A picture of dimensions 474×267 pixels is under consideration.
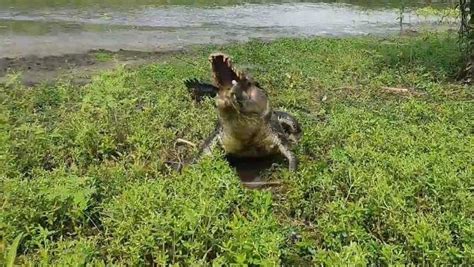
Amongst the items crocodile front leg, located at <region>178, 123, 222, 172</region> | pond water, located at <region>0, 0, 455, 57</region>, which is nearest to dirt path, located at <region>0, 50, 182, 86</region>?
pond water, located at <region>0, 0, 455, 57</region>

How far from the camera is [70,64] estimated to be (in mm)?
9883

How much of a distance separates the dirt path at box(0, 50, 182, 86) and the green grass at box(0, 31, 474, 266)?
174 centimetres

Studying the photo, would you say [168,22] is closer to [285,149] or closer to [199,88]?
[199,88]

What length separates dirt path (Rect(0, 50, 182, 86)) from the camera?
8.85 metres

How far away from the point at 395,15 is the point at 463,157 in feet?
53.3

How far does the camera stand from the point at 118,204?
370 centimetres

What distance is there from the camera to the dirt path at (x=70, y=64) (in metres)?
8.85

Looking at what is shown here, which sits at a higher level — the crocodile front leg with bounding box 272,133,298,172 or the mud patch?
the crocodile front leg with bounding box 272,133,298,172

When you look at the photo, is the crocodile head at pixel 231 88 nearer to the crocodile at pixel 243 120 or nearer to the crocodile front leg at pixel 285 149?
the crocodile at pixel 243 120

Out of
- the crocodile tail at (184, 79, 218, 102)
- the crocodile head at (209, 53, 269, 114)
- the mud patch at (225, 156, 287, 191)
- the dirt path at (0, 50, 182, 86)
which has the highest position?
the crocodile head at (209, 53, 269, 114)

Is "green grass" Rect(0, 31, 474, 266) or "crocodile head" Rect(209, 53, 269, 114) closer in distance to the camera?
"green grass" Rect(0, 31, 474, 266)

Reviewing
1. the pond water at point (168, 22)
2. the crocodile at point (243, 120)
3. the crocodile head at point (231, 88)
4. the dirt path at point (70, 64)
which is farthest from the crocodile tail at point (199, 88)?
the pond water at point (168, 22)

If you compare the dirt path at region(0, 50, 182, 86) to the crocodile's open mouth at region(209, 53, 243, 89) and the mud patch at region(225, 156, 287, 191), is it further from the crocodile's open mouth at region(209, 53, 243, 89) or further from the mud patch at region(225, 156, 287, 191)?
the crocodile's open mouth at region(209, 53, 243, 89)

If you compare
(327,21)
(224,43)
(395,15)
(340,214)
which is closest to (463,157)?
(340,214)
